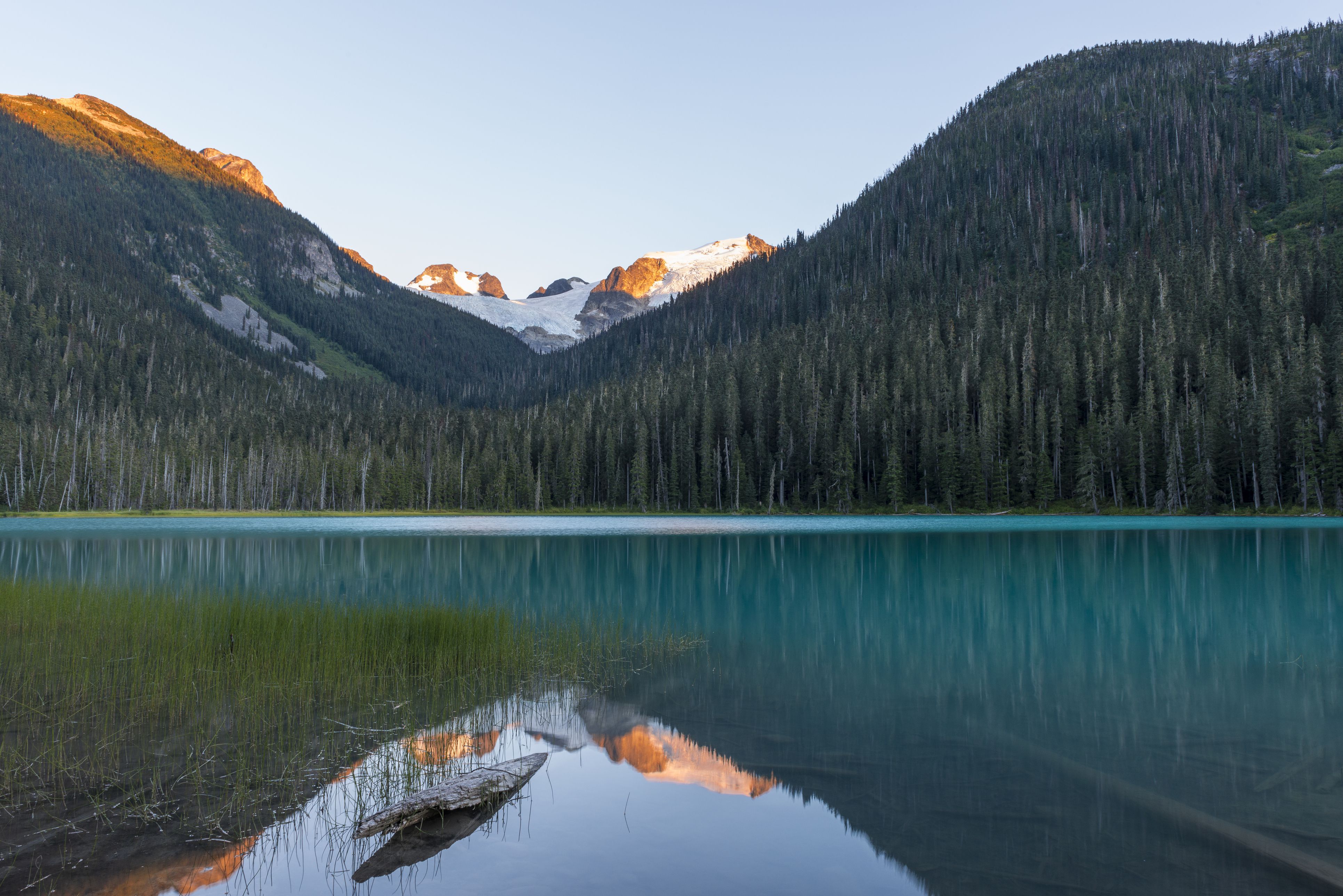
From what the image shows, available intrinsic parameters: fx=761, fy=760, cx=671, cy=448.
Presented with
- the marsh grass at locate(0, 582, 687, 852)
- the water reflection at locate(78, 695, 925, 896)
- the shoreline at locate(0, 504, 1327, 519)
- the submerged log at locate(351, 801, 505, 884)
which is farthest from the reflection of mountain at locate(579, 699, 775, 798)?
the shoreline at locate(0, 504, 1327, 519)

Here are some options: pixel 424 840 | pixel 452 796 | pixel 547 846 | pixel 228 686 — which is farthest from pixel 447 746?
pixel 228 686

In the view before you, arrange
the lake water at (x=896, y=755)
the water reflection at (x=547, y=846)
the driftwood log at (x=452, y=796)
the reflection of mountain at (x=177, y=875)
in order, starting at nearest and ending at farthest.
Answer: the reflection of mountain at (x=177, y=875) < the water reflection at (x=547, y=846) < the lake water at (x=896, y=755) < the driftwood log at (x=452, y=796)

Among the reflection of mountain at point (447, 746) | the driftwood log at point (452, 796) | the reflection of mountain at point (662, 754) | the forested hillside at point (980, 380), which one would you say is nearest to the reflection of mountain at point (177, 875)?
the driftwood log at point (452, 796)

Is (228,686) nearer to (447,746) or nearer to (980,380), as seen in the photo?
(447,746)

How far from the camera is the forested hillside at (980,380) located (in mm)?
86625

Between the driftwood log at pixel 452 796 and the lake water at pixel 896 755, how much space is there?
0.65 ft

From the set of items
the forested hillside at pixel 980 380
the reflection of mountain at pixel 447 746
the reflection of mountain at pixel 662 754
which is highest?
the forested hillside at pixel 980 380

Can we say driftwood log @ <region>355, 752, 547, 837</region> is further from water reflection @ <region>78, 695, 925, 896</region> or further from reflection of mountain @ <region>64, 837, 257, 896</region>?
reflection of mountain @ <region>64, 837, 257, 896</region>

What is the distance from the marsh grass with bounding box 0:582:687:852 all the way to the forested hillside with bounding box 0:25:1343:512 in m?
85.9

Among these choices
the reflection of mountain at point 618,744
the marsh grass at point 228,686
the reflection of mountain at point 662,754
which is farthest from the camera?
the reflection of mountain at point 618,744

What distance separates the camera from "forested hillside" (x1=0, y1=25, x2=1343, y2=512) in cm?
8662

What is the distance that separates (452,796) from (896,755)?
214 inches

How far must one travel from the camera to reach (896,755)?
31.7 feet

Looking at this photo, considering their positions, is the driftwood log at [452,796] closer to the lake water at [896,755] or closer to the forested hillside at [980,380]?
the lake water at [896,755]
